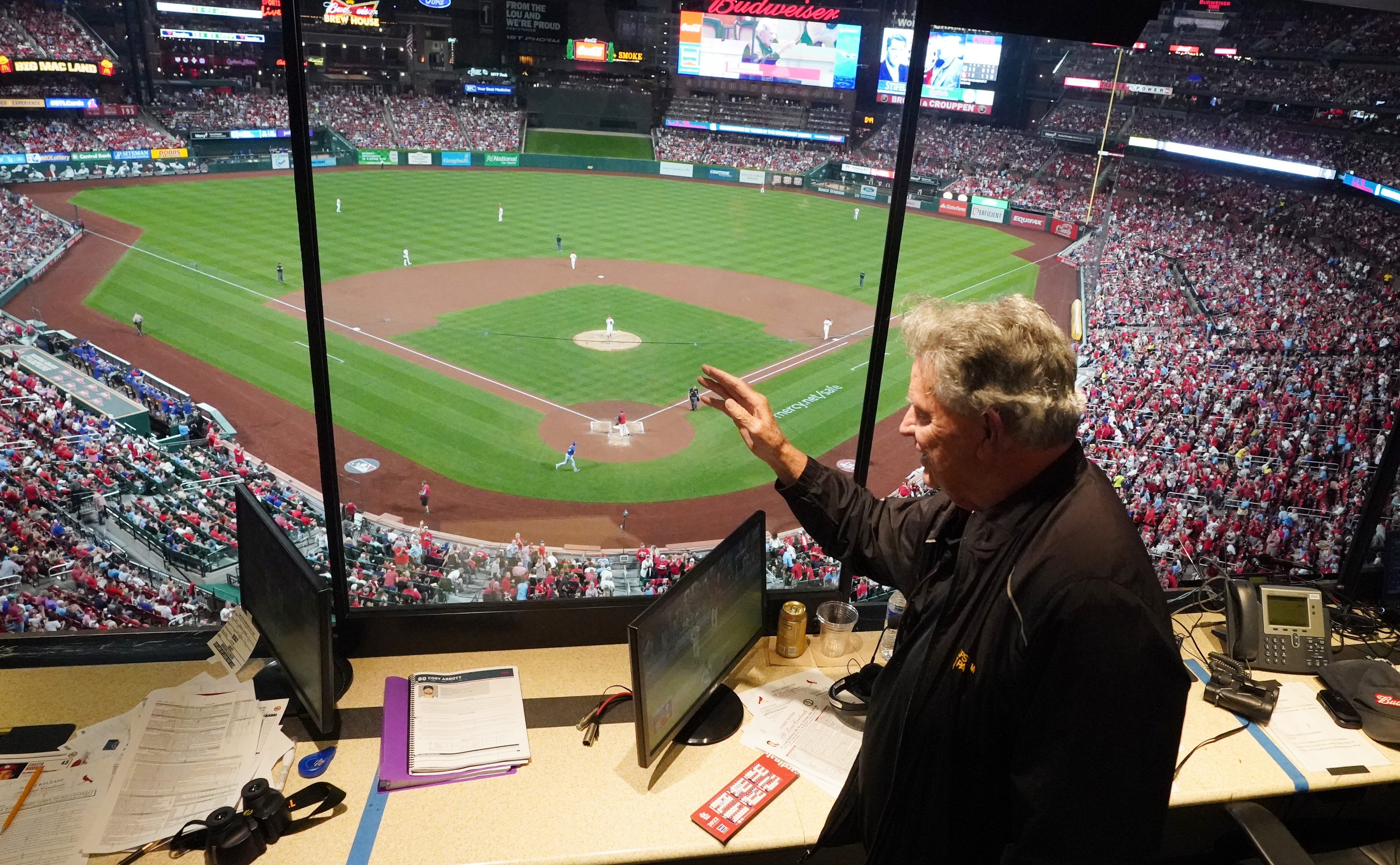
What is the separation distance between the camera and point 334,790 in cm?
194

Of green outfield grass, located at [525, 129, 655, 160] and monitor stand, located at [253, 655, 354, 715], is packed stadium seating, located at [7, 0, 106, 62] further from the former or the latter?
monitor stand, located at [253, 655, 354, 715]

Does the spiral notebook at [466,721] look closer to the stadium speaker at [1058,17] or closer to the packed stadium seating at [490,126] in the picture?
the stadium speaker at [1058,17]

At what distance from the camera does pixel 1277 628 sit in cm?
278

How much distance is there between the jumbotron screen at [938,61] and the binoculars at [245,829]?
264 centimetres

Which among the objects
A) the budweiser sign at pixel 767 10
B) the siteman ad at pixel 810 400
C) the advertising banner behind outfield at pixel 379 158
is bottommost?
the siteman ad at pixel 810 400

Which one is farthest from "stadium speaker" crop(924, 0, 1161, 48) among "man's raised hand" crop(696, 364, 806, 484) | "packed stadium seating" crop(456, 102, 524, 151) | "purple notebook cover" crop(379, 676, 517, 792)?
"packed stadium seating" crop(456, 102, 524, 151)

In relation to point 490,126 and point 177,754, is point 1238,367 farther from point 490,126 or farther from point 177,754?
point 177,754

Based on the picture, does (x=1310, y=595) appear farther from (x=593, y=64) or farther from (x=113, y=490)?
(x=113, y=490)

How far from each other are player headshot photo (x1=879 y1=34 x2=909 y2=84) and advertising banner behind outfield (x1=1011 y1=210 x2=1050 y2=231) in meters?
11.5

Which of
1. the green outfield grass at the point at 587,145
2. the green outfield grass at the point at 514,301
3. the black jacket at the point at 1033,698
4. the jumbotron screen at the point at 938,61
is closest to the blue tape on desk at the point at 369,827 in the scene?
the black jacket at the point at 1033,698

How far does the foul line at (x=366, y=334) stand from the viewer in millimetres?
11477

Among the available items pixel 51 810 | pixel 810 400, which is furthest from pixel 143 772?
pixel 810 400

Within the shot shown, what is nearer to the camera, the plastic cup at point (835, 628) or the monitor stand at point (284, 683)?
the monitor stand at point (284, 683)

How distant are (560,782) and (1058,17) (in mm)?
2717
